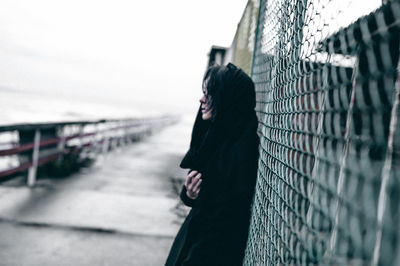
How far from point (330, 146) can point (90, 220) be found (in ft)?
15.7

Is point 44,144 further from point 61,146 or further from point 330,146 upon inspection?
point 330,146

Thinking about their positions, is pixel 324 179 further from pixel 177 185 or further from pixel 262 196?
pixel 177 185

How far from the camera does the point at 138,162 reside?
10.4 metres

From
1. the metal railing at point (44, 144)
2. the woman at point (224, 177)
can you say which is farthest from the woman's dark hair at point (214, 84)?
the metal railing at point (44, 144)

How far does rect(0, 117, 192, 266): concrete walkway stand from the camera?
12.6 feet

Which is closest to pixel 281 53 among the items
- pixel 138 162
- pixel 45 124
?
pixel 45 124

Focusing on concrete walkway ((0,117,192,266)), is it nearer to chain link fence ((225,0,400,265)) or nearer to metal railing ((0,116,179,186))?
metal railing ((0,116,179,186))

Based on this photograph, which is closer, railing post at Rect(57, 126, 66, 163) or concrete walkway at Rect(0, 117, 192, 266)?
concrete walkway at Rect(0, 117, 192, 266)

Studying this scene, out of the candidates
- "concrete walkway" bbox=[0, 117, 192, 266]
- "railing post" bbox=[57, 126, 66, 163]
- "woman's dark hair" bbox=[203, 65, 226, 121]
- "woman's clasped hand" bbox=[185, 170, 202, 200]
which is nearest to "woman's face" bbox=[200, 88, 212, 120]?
"woman's dark hair" bbox=[203, 65, 226, 121]

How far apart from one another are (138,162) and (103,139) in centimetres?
133

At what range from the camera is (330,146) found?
815mm

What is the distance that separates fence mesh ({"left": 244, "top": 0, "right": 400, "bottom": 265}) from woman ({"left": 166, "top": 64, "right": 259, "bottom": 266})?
108 millimetres

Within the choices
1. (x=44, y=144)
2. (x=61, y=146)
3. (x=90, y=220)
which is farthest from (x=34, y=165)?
(x=90, y=220)

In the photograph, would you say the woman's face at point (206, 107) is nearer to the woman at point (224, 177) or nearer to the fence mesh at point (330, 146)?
the woman at point (224, 177)
